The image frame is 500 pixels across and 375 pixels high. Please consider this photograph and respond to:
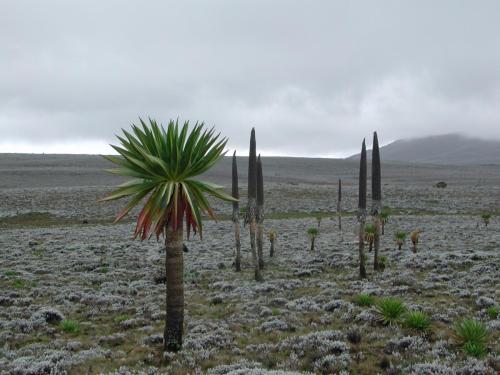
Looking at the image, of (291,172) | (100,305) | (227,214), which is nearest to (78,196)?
(227,214)

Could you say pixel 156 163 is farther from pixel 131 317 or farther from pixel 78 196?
pixel 78 196

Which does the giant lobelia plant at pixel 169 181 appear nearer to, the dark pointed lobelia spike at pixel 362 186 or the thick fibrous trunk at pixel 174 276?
the thick fibrous trunk at pixel 174 276

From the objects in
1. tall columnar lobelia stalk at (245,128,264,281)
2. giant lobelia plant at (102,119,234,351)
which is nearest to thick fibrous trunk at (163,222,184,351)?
giant lobelia plant at (102,119,234,351)

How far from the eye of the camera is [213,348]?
13.4 m

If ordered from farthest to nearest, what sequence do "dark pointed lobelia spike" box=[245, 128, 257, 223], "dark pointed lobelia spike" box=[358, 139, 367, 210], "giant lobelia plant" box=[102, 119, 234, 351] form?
"dark pointed lobelia spike" box=[358, 139, 367, 210] < "dark pointed lobelia spike" box=[245, 128, 257, 223] < "giant lobelia plant" box=[102, 119, 234, 351]

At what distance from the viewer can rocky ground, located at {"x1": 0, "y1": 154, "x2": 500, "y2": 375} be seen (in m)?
12.0

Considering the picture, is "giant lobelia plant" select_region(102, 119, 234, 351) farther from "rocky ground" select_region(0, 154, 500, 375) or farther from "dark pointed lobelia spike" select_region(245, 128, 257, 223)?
"dark pointed lobelia spike" select_region(245, 128, 257, 223)

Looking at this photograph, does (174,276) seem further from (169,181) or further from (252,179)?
(252,179)

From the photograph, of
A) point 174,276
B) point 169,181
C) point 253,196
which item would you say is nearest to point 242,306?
point 253,196

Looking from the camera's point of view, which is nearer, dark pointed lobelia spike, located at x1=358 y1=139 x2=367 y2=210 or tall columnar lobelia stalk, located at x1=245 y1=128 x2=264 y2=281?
tall columnar lobelia stalk, located at x1=245 y1=128 x2=264 y2=281

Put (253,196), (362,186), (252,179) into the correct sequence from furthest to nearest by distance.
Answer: (362,186)
(253,196)
(252,179)

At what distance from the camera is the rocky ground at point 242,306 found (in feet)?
39.5

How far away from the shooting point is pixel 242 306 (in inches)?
734

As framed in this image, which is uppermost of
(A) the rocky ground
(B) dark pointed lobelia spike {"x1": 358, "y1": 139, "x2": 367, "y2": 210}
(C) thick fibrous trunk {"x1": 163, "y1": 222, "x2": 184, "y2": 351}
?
(B) dark pointed lobelia spike {"x1": 358, "y1": 139, "x2": 367, "y2": 210}
